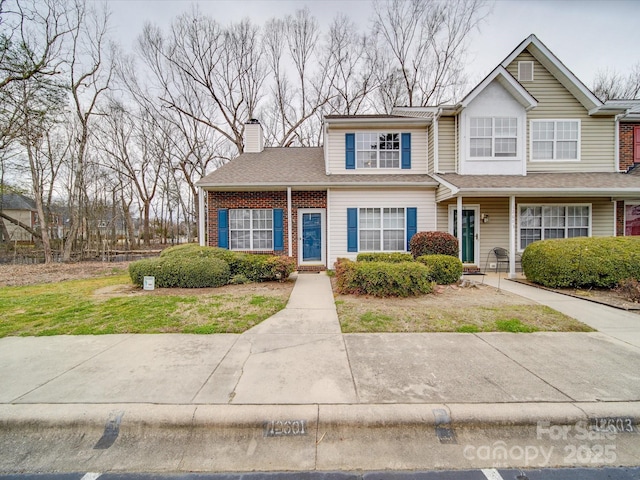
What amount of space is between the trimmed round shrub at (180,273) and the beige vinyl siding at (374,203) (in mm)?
4437

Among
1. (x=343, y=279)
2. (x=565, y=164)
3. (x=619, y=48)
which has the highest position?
(x=619, y=48)

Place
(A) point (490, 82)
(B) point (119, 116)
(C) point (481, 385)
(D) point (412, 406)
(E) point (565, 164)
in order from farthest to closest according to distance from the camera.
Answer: (B) point (119, 116) → (E) point (565, 164) → (A) point (490, 82) → (C) point (481, 385) → (D) point (412, 406)

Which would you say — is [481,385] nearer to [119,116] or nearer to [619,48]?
[619,48]

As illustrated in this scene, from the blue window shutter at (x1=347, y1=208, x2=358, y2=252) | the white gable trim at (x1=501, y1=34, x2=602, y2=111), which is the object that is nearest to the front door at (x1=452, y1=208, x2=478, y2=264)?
the blue window shutter at (x1=347, y1=208, x2=358, y2=252)

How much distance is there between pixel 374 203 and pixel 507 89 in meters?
6.50

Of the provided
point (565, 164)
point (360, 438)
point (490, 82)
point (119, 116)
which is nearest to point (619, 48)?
point (565, 164)

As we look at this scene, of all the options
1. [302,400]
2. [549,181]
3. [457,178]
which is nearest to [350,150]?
[457,178]

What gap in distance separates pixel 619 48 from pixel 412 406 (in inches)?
809

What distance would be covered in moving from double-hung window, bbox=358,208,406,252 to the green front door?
2.19m

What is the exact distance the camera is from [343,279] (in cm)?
730

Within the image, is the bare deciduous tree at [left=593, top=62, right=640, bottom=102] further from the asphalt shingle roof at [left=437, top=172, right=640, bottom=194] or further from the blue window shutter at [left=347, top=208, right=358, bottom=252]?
the blue window shutter at [left=347, top=208, right=358, bottom=252]

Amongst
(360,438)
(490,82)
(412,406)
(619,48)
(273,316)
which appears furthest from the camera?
(619,48)

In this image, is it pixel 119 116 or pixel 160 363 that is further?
pixel 119 116

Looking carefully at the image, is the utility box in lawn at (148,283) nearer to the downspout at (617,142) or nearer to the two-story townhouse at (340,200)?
the two-story townhouse at (340,200)
